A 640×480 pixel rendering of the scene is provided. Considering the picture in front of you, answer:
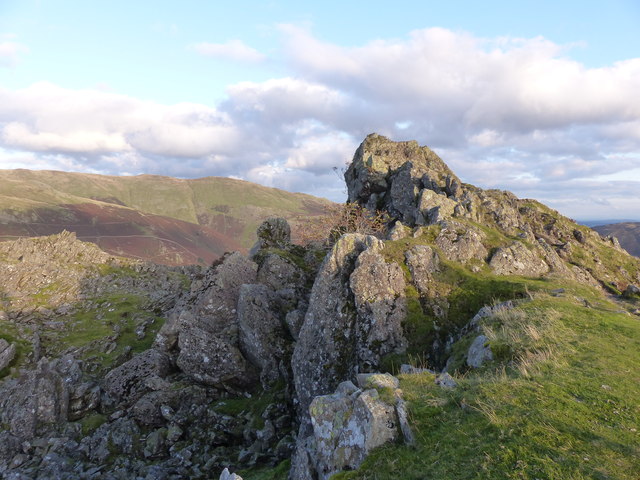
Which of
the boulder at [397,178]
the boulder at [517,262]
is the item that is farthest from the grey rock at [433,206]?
the boulder at [517,262]

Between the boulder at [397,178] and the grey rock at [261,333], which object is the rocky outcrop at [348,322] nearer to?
the grey rock at [261,333]

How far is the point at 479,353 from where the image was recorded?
56.0 ft

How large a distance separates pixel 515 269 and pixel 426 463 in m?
26.4

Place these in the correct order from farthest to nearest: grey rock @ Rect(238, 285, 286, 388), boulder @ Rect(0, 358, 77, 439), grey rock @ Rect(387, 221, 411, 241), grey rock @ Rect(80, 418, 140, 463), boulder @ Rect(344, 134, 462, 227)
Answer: boulder @ Rect(344, 134, 462, 227)
grey rock @ Rect(387, 221, 411, 241)
grey rock @ Rect(238, 285, 286, 388)
boulder @ Rect(0, 358, 77, 439)
grey rock @ Rect(80, 418, 140, 463)

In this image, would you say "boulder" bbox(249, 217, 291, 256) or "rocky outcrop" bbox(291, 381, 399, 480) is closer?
"rocky outcrop" bbox(291, 381, 399, 480)

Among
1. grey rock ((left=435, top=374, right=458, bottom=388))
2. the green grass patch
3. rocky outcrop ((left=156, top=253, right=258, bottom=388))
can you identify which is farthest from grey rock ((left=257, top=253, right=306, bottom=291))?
grey rock ((left=435, top=374, right=458, bottom=388))

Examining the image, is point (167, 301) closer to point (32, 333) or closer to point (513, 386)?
point (32, 333)

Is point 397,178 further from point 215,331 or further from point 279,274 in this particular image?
point 215,331

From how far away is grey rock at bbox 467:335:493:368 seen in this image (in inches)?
654

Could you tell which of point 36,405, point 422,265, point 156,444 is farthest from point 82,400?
point 422,265

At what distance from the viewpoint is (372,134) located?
241 feet

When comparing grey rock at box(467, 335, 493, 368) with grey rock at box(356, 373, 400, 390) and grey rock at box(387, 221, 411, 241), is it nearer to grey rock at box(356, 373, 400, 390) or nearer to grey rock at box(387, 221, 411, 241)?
grey rock at box(356, 373, 400, 390)

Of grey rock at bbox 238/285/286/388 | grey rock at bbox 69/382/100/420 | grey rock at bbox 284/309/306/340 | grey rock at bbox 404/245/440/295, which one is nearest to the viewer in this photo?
grey rock at bbox 404/245/440/295

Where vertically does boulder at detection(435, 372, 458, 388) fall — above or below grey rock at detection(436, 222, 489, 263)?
below
